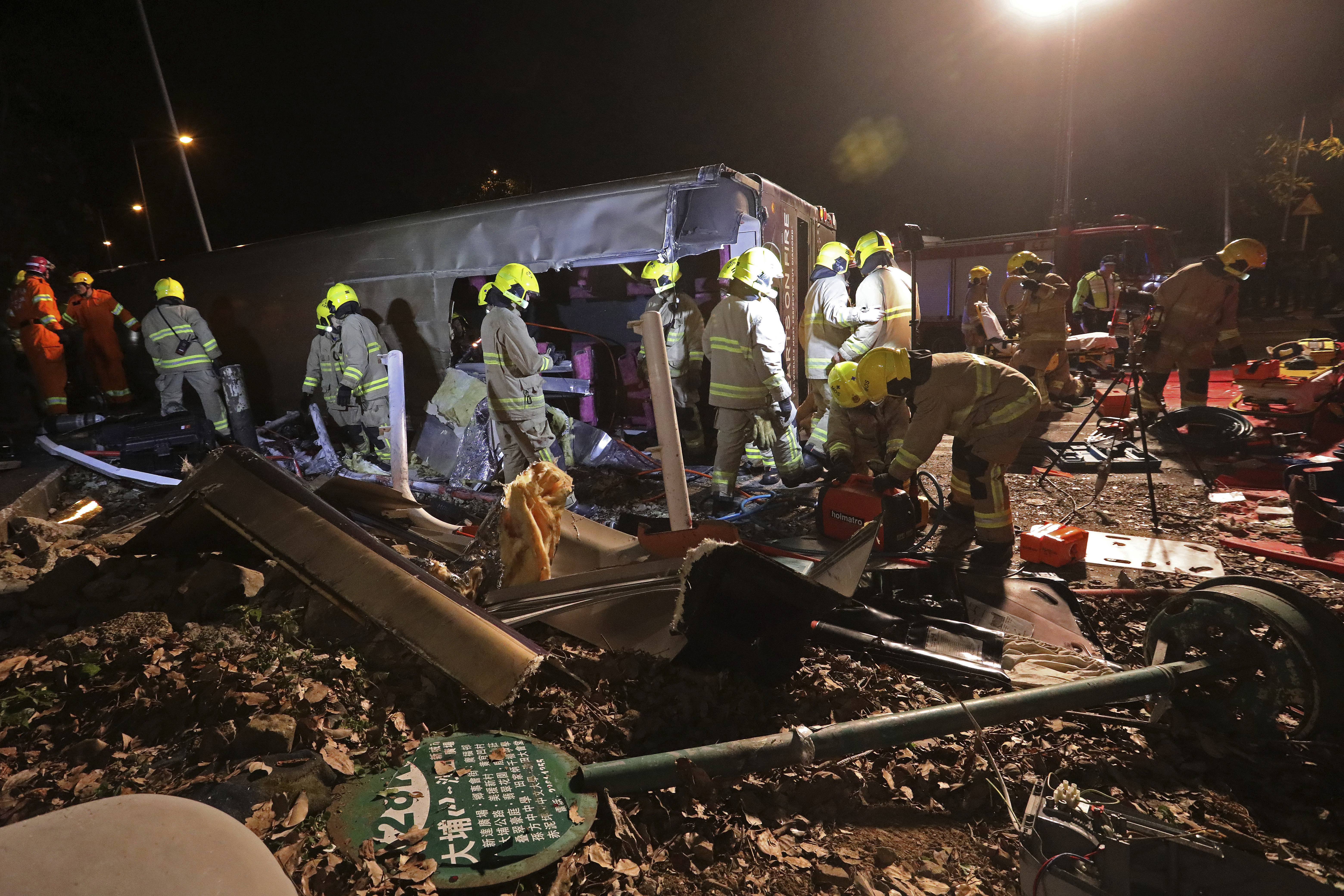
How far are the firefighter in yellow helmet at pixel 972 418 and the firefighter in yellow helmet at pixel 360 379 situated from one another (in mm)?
6050

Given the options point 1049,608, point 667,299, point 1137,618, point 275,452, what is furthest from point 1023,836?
point 275,452

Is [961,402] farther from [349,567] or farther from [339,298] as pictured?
[339,298]

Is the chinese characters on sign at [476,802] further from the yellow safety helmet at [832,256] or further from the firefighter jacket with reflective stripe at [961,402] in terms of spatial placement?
the yellow safety helmet at [832,256]

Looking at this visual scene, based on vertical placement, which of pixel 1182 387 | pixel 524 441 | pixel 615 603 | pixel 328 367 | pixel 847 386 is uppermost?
pixel 328 367

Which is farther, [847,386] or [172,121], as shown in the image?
[172,121]

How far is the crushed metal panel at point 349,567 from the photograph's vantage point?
2650mm

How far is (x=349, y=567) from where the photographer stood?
3.06 m

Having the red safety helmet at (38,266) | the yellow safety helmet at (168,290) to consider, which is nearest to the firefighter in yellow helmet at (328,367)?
the yellow safety helmet at (168,290)

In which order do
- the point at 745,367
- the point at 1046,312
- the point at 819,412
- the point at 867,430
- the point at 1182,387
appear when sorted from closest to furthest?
the point at 867,430 → the point at 745,367 → the point at 819,412 → the point at 1182,387 → the point at 1046,312

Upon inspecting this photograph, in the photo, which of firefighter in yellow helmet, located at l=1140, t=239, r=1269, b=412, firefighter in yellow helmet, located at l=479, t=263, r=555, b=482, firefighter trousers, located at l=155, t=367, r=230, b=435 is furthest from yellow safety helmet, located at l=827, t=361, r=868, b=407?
firefighter trousers, located at l=155, t=367, r=230, b=435

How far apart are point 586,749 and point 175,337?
8.83m

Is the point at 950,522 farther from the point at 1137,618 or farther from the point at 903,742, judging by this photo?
the point at 903,742

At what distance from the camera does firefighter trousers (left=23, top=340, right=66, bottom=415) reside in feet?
29.6

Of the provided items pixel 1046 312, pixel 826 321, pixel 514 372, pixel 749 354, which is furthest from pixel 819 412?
pixel 1046 312
